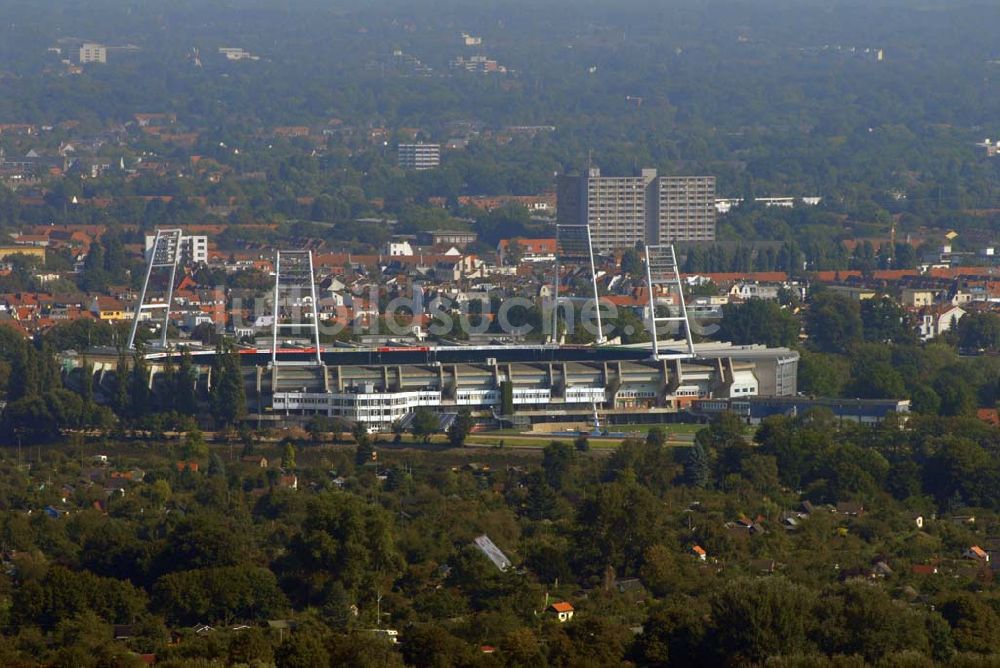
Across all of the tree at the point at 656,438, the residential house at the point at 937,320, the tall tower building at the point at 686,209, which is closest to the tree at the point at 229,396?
the tree at the point at 656,438

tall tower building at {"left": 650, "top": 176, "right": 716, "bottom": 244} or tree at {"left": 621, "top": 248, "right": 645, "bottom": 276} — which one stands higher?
tall tower building at {"left": 650, "top": 176, "right": 716, "bottom": 244}

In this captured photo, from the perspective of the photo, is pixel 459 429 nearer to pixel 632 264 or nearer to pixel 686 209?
pixel 632 264

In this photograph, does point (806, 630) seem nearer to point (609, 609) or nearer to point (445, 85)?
point (609, 609)

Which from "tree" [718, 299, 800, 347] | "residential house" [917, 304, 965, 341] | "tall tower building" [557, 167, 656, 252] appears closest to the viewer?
"tree" [718, 299, 800, 347]

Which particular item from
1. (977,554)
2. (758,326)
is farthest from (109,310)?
(977,554)

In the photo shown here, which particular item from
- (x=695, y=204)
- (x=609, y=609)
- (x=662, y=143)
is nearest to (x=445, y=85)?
(x=662, y=143)

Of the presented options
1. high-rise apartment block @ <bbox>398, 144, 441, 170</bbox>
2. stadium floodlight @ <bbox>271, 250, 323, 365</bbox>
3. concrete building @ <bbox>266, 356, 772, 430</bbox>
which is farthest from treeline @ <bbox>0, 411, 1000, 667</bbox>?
high-rise apartment block @ <bbox>398, 144, 441, 170</bbox>

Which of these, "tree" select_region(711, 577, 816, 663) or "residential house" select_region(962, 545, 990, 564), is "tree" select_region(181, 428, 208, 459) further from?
"tree" select_region(711, 577, 816, 663)

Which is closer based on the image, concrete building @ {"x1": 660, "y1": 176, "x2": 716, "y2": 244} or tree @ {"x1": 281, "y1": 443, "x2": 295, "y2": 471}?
tree @ {"x1": 281, "y1": 443, "x2": 295, "y2": 471}
